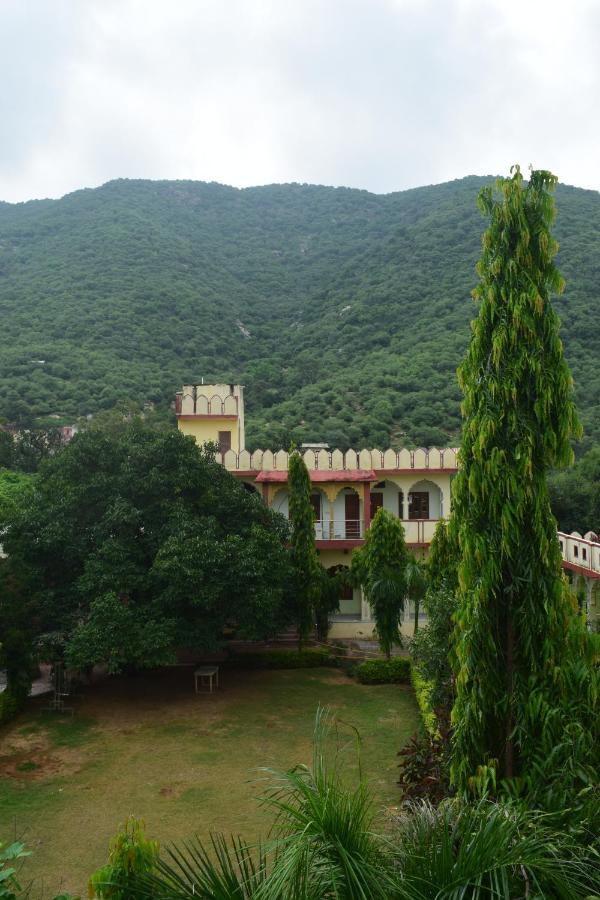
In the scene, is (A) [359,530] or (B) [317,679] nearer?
(B) [317,679]

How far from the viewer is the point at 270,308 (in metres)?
60.8

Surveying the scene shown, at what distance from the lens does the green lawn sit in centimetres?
992

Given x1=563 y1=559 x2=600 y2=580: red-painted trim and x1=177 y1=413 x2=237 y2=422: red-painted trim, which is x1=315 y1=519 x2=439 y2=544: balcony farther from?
x1=177 y1=413 x2=237 y2=422: red-painted trim

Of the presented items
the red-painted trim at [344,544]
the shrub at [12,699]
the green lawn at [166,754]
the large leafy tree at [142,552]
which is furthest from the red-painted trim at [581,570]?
the shrub at [12,699]

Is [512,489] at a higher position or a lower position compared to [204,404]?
lower

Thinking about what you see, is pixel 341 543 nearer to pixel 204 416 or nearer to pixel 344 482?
pixel 344 482

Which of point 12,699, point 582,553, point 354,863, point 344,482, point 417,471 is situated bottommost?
point 12,699

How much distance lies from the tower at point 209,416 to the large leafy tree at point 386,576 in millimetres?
7191

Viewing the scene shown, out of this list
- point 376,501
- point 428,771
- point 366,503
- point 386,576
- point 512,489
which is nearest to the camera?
point 512,489

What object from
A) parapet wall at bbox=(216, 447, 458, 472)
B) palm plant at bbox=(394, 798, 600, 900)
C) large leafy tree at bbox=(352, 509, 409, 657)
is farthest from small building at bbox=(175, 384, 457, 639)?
palm plant at bbox=(394, 798, 600, 900)

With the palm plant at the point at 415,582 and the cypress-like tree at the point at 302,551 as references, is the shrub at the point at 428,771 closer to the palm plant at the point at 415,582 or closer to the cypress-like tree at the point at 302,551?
the palm plant at the point at 415,582

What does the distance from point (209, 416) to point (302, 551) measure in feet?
23.0

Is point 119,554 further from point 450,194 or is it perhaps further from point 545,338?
point 450,194

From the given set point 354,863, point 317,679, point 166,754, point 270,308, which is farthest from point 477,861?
point 270,308
